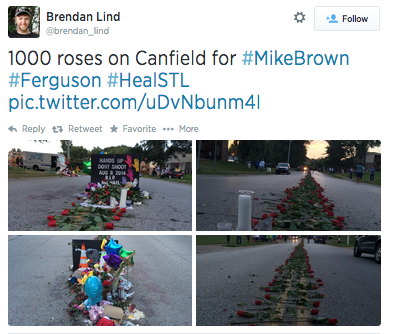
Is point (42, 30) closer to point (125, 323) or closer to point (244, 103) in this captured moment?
point (244, 103)

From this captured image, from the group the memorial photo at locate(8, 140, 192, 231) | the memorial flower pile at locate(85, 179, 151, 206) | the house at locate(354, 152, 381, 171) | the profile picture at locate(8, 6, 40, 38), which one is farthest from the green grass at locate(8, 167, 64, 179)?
the house at locate(354, 152, 381, 171)

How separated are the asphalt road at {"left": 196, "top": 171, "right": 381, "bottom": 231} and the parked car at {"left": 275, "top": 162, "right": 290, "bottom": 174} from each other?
0.20ft

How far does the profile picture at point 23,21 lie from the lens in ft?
9.93

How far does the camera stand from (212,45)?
116 inches

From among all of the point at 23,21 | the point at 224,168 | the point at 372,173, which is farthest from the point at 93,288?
the point at 372,173

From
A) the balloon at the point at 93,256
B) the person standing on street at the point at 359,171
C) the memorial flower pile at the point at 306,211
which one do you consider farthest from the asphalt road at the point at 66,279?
the person standing on street at the point at 359,171

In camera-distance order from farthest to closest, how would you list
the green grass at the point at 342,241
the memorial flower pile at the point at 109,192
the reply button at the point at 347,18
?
1. the memorial flower pile at the point at 109,192
2. the green grass at the point at 342,241
3. the reply button at the point at 347,18

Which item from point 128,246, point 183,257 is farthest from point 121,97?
point 183,257

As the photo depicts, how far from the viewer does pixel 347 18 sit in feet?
9.77

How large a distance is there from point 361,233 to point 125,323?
275 cm

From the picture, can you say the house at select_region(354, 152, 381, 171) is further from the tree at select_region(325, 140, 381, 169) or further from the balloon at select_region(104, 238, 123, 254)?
the balloon at select_region(104, 238, 123, 254)

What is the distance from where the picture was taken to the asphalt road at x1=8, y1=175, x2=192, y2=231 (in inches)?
124

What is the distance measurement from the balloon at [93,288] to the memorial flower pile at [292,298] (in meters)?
1.51

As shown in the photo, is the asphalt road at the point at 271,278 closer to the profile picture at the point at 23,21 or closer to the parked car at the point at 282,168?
the parked car at the point at 282,168
